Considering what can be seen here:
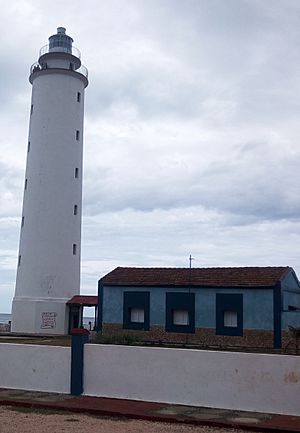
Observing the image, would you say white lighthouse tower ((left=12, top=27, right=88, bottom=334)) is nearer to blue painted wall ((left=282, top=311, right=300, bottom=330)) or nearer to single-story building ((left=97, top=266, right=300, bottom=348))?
single-story building ((left=97, top=266, right=300, bottom=348))

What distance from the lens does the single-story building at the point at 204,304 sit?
27.3 m

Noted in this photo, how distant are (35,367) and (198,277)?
51.2 feet

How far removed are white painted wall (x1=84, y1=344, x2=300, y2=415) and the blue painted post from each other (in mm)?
125

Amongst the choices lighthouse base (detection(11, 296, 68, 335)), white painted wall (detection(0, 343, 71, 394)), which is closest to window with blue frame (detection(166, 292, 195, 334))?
lighthouse base (detection(11, 296, 68, 335))

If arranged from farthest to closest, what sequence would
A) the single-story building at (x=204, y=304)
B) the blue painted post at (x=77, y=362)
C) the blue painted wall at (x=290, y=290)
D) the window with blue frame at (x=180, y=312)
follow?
the window with blue frame at (x=180, y=312) < the blue painted wall at (x=290, y=290) < the single-story building at (x=204, y=304) < the blue painted post at (x=77, y=362)

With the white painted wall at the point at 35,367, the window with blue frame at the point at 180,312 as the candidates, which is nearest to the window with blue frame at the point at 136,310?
the window with blue frame at the point at 180,312

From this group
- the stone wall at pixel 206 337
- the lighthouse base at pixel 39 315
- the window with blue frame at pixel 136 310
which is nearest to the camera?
the stone wall at pixel 206 337

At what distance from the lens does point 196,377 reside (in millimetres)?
13273

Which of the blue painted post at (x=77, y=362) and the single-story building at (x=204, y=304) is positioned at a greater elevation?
the single-story building at (x=204, y=304)

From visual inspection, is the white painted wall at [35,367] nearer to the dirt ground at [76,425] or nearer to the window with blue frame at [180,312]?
the dirt ground at [76,425]

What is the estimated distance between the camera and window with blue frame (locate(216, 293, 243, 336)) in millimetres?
27812

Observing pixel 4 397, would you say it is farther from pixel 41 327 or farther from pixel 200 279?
pixel 41 327

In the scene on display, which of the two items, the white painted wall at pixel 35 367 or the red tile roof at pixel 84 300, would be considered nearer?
the white painted wall at pixel 35 367

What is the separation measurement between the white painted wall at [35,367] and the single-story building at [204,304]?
14.2 meters
